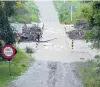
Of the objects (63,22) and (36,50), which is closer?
(36,50)

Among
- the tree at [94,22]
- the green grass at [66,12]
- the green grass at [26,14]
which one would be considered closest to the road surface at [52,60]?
the green grass at [66,12]

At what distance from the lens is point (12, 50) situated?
51.9 feet

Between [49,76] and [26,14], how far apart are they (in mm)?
28817

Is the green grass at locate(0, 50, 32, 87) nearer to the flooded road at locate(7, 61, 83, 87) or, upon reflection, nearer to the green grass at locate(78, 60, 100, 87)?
the flooded road at locate(7, 61, 83, 87)

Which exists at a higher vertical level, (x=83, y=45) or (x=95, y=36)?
(x=95, y=36)

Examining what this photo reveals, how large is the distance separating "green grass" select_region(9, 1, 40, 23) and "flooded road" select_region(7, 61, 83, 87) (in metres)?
18.4

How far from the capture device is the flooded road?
17237 mm

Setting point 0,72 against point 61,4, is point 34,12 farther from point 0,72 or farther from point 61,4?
point 0,72

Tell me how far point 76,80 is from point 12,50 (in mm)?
4408

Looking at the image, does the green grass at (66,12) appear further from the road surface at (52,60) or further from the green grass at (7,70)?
the green grass at (7,70)

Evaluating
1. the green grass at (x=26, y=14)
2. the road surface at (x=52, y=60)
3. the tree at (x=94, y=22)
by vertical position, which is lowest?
the road surface at (x=52, y=60)

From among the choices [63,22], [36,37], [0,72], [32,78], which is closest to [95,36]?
[32,78]

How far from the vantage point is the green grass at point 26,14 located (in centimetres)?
4472

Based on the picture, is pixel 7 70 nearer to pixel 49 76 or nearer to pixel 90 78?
pixel 49 76
